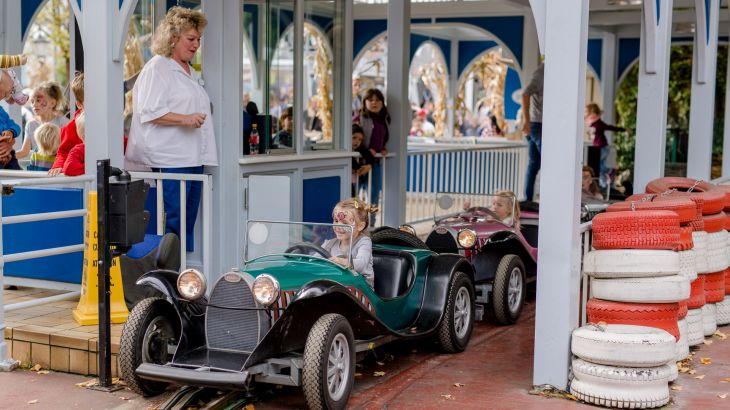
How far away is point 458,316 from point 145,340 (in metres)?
2.61

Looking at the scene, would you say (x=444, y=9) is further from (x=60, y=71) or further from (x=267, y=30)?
(x=60, y=71)

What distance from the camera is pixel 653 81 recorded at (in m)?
7.79

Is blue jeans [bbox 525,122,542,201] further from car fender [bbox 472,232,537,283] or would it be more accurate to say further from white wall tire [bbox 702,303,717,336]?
white wall tire [bbox 702,303,717,336]

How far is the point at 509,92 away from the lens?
26312 millimetres

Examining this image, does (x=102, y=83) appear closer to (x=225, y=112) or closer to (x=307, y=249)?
(x=225, y=112)

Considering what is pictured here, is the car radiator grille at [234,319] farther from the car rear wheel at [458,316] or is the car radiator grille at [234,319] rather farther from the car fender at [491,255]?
the car fender at [491,255]

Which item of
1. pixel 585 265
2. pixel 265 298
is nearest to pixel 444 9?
pixel 585 265

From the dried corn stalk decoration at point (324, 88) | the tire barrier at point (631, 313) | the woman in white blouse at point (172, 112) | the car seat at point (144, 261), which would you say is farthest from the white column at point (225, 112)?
the tire barrier at point (631, 313)

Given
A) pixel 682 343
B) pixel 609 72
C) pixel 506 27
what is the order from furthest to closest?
pixel 609 72, pixel 506 27, pixel 682 343

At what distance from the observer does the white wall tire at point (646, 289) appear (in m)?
6.23

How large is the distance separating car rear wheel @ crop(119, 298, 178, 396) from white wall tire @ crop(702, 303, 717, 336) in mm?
4274

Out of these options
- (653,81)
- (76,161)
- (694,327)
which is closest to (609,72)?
(653,81)

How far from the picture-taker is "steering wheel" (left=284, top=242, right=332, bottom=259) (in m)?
6.23

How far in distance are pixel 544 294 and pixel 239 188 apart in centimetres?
309
